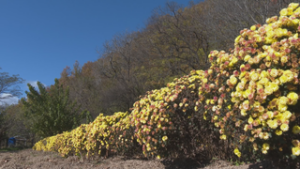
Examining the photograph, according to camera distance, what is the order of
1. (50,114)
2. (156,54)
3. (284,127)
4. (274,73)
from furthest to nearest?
(156,54), (50,114), (274,73), (284,127)

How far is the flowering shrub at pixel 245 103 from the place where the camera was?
5.59ft

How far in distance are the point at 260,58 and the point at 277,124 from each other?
59 cm

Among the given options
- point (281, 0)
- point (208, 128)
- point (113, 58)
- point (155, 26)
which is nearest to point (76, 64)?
point (113, 58)

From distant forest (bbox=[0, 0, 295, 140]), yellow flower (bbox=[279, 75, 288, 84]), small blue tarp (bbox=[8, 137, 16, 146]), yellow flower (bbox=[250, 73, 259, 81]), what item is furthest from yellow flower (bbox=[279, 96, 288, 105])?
small blue tarp (bbox=[8, 137, 16, 146])

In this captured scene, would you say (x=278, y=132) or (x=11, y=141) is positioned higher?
(x=11, y=141)

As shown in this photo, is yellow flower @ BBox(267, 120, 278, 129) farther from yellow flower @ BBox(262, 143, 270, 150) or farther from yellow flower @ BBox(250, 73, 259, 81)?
yellow flower @ BBox(250, 73, 259, 81)

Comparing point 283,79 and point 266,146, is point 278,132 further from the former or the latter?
point 283,79

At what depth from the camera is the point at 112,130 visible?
178 inches

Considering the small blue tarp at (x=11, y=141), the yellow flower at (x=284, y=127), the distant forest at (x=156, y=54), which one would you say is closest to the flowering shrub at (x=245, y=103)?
the yellow flower at (x=284, y=127)

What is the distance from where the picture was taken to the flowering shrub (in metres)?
1.70

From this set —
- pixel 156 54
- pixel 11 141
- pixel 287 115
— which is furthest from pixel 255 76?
pixel 11 141

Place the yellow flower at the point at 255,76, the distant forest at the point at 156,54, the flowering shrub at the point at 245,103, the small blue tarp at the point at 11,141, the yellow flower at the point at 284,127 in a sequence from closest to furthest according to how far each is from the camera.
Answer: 1. the yellow flower at the point at 284,127
2. the flowering shrub at the point at 245,103
3. the yellow flower at the point at 255,76
4. the distant forest at the point at 156,54
5. the small blue tarp at the point at 11,141

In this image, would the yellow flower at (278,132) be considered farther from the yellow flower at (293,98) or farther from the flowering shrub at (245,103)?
the yellow flower at (293,98)

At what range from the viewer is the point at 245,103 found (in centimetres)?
181
